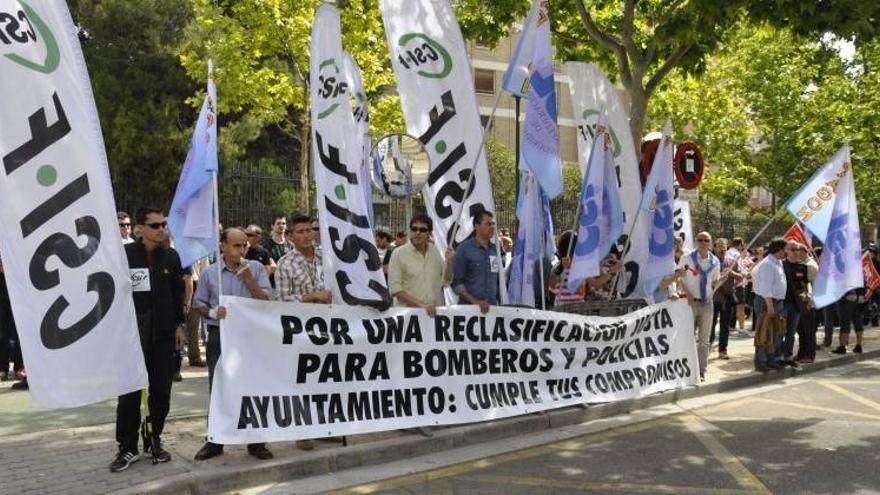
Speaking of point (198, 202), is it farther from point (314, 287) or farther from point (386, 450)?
point (386, 450)

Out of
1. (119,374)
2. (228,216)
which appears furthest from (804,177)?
Result: (119,374)

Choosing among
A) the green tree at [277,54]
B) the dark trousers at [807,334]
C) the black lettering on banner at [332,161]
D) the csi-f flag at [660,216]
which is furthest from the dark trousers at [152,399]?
the green tree at [277,54]

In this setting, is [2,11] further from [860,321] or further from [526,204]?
[860,321]

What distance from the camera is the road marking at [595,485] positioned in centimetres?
557

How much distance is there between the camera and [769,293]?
10.7m

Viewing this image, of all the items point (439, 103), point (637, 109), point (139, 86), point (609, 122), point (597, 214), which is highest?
point (139, 86)

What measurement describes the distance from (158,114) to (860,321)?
64.3 feet

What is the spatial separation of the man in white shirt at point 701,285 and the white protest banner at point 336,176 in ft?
17.7

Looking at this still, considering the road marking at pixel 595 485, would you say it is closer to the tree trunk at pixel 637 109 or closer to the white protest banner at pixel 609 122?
the white protest banner at pixel 609 122

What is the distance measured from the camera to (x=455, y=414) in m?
7.00

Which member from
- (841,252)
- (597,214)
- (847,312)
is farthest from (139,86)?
(841,252)

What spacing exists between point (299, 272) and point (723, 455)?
382 cm

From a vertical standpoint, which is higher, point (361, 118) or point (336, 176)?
point (361, 118)

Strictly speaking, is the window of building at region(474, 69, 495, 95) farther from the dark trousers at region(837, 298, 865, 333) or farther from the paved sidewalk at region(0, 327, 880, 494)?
the paved sidewalk at region(0, 327, 880, 494)
